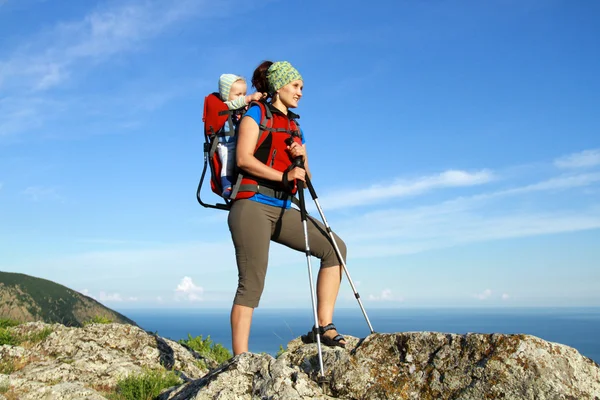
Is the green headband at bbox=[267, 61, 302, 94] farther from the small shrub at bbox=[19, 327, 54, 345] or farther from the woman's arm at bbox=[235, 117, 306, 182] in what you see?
the small shrub at bbox=[19, 327, 54, 345]

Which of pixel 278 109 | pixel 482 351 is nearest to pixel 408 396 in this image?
pixel 482 351

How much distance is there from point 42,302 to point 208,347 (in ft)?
26.1

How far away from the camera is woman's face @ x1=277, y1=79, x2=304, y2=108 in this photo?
20.2 feet

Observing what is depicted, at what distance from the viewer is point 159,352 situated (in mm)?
→ 9031

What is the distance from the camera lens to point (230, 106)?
21.4 ft

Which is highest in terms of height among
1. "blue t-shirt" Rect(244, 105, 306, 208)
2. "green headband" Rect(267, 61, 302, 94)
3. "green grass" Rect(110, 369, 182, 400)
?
"green headband" Rect(267, 61, 302, 94)

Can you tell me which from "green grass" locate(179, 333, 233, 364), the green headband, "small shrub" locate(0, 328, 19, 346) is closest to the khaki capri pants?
the green headband

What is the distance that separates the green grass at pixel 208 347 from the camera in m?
10.8

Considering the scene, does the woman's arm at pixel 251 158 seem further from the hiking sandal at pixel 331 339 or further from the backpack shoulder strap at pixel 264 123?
the hiking sandal at pixel 331 339

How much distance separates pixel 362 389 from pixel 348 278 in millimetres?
1582

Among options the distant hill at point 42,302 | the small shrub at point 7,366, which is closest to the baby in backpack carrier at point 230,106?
the small shrub at point 7,366

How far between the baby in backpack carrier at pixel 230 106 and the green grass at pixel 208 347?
18.7ft

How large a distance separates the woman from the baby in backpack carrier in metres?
0.23

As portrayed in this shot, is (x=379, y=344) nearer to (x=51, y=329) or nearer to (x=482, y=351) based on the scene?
(x=482, y=351)
